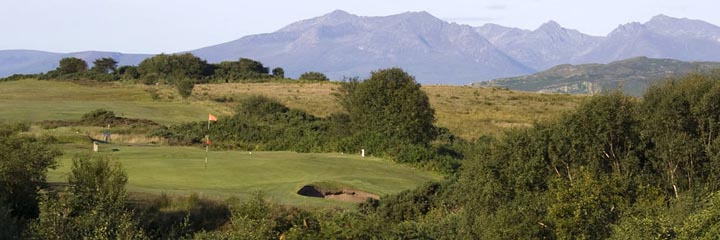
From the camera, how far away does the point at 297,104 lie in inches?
2680

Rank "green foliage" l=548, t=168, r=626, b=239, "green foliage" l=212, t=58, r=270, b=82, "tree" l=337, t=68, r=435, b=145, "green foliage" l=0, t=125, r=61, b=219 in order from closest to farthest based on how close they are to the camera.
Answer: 1. "green foliage" l=548, t=168, r=626, b=239
2. "green foliage" l=0, t=125, r=61, b=219
3. "tree" l=337, t=68, r=435, b=145
4. "green foliage" l=212, t=58, r=270, b=82

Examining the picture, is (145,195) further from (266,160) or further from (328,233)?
(266,160)

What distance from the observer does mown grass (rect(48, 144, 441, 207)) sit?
23.2 m

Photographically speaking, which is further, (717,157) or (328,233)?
(717,157)

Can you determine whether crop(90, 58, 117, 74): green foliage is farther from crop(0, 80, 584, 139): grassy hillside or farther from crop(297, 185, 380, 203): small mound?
crop(297, 185, 380, 203): small mound

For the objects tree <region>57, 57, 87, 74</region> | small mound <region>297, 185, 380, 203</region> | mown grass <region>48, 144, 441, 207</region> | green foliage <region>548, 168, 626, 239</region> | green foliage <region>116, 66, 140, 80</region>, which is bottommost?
small mound <region>297, 185, 380, 203</region>

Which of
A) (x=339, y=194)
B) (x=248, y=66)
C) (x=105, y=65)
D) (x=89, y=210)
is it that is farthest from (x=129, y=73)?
(x=89, y=210)

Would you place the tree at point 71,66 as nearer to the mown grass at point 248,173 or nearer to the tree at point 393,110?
the tree at point 393,110

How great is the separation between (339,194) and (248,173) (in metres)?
3.42

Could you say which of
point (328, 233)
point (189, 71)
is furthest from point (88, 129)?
point (189, 71)

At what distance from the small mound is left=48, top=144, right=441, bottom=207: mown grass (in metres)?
0.24

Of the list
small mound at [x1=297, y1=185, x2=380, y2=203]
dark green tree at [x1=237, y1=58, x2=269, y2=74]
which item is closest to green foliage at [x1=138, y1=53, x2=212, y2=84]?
dark green tree at [x1=237, y1=58, x2=269, y2=74]

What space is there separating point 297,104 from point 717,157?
51.2 metres

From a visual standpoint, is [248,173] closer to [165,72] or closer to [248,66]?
[165,72]
